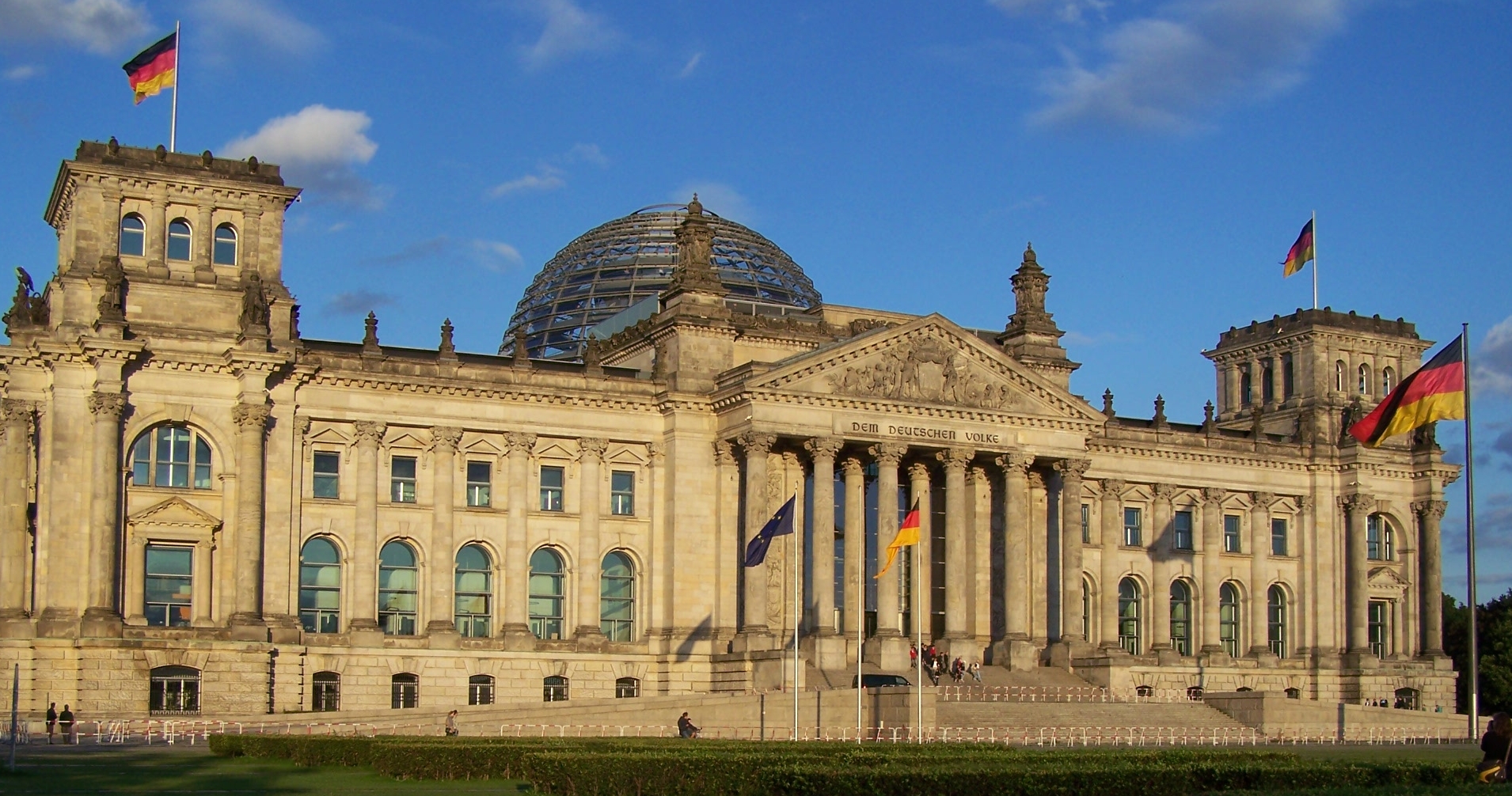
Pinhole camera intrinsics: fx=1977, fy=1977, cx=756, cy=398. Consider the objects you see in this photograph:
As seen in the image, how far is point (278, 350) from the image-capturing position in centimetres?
7194

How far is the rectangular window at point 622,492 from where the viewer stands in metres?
80.5

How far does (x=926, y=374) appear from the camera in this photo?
81.8m

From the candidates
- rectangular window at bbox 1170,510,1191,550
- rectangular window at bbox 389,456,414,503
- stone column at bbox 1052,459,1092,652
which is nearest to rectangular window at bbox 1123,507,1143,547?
rectangular window at bbox 1170,510,1191,550

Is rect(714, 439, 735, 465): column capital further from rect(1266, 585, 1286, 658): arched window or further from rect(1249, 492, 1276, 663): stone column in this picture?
rect(1266, 585, 1286, 658): arched window

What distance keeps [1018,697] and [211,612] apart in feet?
101

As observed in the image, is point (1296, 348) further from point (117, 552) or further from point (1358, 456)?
point (117, 552)

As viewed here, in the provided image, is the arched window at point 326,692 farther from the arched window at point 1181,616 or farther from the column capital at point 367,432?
the arched window at point 1181,616

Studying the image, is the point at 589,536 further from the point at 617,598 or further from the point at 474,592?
the point at 474,592

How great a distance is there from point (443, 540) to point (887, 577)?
58.5 feet

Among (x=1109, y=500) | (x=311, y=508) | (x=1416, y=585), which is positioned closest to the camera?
(x=311, y=508)

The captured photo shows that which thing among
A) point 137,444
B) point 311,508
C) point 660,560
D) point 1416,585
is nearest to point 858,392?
point 660,560

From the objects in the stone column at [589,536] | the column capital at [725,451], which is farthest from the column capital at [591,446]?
the column capital at [725,451]

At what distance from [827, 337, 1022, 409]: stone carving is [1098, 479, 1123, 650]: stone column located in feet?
37.2

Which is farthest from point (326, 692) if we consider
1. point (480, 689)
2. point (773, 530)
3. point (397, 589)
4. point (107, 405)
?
point (773, 530)
